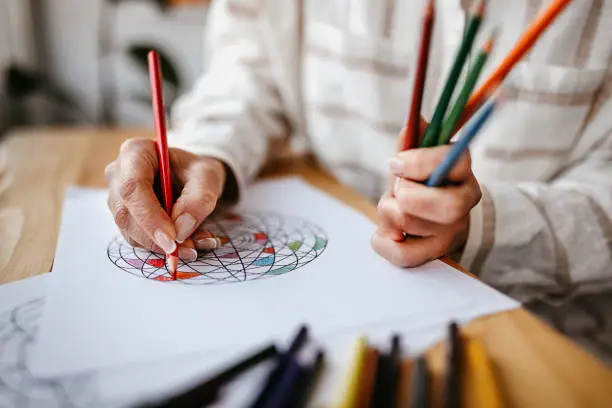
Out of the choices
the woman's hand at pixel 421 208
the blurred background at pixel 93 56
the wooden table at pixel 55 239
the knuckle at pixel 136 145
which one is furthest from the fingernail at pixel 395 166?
the blurred background at pixel 93 56

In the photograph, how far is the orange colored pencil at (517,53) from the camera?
0.94 ft

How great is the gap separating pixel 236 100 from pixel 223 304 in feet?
1.20

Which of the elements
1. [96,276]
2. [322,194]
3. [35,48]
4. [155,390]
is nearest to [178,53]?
[35,48]

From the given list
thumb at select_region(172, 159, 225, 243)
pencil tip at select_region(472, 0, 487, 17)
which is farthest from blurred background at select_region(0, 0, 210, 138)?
pencil tip at select_region(472, 0, 487, 17)

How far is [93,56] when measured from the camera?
1288mm

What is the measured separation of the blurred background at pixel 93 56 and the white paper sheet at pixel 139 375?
40.2 inches

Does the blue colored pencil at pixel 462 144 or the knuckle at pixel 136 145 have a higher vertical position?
the blue colored pencil at pixel 462 144

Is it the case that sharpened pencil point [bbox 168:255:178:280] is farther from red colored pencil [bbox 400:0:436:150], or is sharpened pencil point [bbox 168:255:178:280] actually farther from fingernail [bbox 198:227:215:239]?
red colored pencil [bbox 400:0:436:150]

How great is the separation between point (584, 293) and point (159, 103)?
0.39 m

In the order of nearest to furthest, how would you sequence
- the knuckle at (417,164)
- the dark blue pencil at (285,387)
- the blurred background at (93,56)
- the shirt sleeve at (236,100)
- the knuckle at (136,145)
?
the dark blue pencil at (285,387), the knuckle at (417,164), the knuckle at (136,145), the shirt sleeve at (236,100), the blurred background at (93,56)

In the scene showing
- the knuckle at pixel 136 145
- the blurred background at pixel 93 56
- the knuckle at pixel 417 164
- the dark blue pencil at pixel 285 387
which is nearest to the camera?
the dark blue pencil at pixel 285 387

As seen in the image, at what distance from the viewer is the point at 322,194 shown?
1.78 feet

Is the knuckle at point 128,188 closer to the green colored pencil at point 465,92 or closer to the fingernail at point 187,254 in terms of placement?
the fingernail at point 187,254

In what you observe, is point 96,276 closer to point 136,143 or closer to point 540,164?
point 136,143
